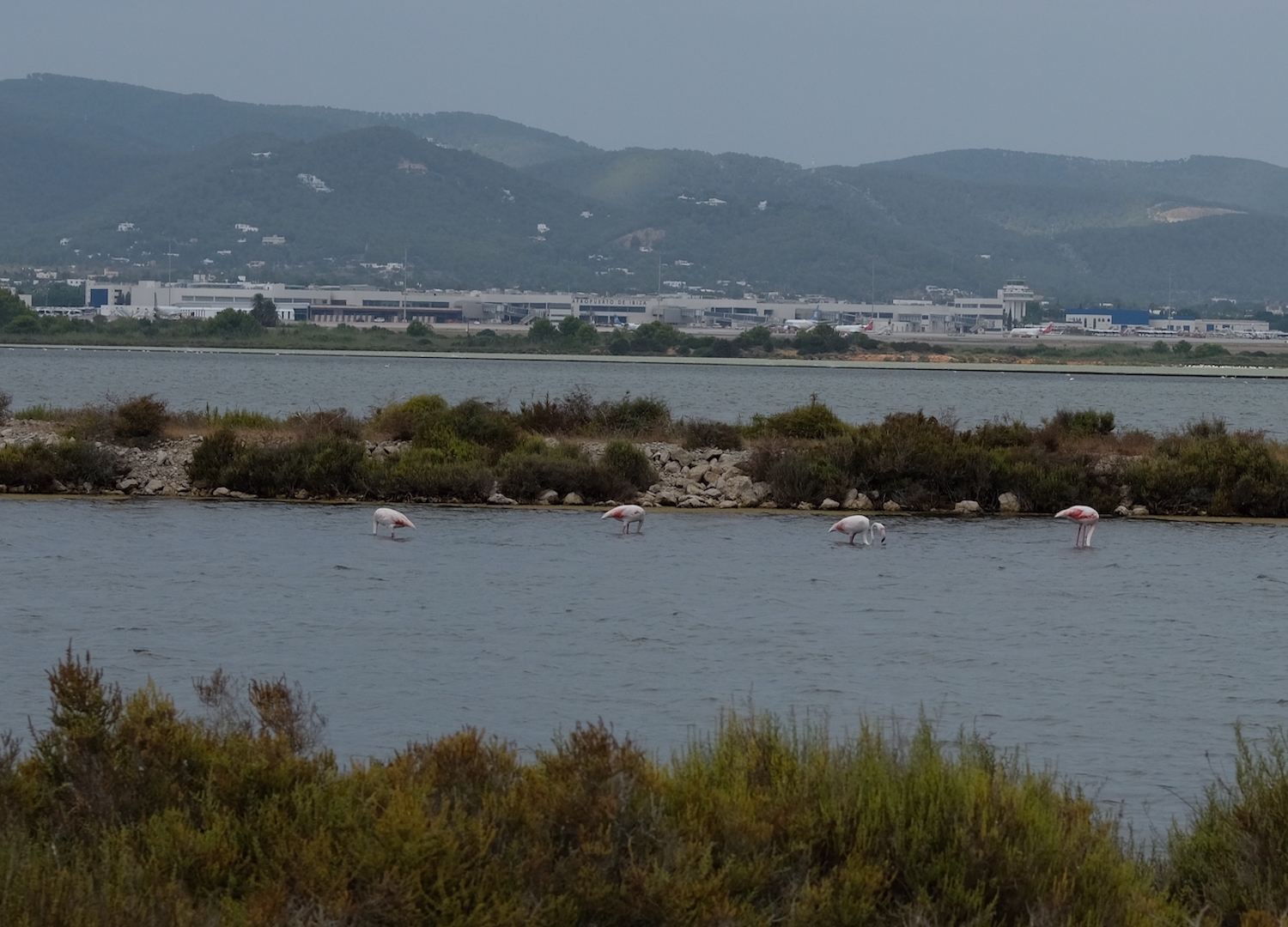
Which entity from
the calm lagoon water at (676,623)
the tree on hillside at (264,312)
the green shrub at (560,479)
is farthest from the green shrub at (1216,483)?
the tree on hillside at (264,312)

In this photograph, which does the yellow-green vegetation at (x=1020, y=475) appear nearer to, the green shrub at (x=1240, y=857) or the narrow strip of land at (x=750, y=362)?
the green shrub at (x=1240, y=857)

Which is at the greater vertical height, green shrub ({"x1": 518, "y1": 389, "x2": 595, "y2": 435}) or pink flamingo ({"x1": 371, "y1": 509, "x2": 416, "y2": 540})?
green shrub ({"x1": 518, "y1": 389, "x2": 595, "y2": 435})

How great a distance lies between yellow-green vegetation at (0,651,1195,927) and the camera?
648 cm

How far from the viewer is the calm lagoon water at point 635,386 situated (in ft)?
205

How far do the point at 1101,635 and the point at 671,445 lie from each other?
1535cm

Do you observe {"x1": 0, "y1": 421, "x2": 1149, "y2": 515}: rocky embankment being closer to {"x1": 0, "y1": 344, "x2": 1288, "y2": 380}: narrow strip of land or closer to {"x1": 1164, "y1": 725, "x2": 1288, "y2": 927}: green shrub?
{"x1": 1164, "y1": 725, "x2": 1288, "y2": 927}: green shrub

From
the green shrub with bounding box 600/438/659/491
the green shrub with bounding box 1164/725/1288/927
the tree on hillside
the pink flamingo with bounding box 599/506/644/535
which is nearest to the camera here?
the green shrub with bounding box 1164/725/1288/927

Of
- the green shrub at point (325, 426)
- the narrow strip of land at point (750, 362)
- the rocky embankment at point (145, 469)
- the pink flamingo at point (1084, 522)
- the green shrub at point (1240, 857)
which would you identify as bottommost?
the narrow strip of land at point (750, 362)

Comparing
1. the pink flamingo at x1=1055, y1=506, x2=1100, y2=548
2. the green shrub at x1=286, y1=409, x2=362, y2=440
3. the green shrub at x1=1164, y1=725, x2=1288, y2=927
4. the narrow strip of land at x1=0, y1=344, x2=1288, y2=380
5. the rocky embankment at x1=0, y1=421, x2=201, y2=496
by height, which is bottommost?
the narrow strip of land at x1=0, y1=344, x2=1288, y2=380

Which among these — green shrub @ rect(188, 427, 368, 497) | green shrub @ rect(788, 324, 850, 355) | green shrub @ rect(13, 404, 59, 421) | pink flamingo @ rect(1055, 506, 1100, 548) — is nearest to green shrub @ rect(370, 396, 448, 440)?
green shrub @ rect(188, 427, 368, 497)

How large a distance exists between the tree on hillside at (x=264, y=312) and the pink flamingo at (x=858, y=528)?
142 metres

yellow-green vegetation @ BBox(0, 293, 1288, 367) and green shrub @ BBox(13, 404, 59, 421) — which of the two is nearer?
green shrub @ BBox(13, 404, 59, 421)

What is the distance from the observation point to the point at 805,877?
22.7 ft

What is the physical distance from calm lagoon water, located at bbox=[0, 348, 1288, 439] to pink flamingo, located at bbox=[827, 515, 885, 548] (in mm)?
19348
